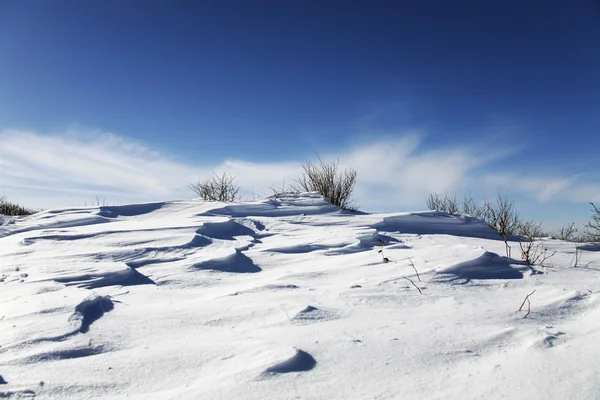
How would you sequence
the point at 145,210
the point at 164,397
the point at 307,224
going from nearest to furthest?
the point at 164,397 < the point at 307,224 < the point at 145,210

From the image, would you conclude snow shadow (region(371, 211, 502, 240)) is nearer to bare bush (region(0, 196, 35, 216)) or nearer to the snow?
the snow

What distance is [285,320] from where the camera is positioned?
160cm

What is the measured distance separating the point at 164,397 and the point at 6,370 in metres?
0.52

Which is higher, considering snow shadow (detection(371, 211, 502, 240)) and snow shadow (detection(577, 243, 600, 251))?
snow shadow (detection(371, 211, 502, 240))

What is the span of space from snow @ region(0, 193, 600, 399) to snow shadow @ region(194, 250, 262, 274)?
0.04 feet

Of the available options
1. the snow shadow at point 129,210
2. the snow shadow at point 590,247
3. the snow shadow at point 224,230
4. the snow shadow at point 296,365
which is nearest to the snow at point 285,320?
the snow shadow at point 296,365

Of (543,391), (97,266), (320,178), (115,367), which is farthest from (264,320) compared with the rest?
(320,178)

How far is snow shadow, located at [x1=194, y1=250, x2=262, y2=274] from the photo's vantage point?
243 centimetres

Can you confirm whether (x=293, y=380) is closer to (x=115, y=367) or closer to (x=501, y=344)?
(x=115, y=367)

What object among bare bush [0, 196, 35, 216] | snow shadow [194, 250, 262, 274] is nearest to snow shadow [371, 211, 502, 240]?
snow shadow [194, 250, 262, 274]

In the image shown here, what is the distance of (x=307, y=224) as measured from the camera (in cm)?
406

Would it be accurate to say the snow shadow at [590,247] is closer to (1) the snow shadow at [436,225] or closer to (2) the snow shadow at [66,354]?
(1) the snow shadow at [436,225]

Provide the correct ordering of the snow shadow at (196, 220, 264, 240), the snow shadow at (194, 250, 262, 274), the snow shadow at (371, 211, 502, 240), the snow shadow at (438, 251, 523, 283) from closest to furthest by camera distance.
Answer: the snow shadow at (438, 251, 523, 283) → the snow shadow at (194, 250, 262, 274) → the snow shadow at (196, 220, 264, 240) → the snow shadow at (371, 211, 502, 240)

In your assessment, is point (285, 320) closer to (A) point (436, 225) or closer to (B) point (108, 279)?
(B) point (108, 279)
